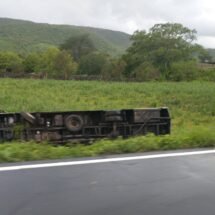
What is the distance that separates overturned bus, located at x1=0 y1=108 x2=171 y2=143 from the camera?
1094cm

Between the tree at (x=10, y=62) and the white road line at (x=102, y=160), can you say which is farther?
the tree at (x=10, y=62)

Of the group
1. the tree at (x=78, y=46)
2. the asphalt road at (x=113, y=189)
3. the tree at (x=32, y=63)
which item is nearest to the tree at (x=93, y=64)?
the tree at (x=32, y=63)

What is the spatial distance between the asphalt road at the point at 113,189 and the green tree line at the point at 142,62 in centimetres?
6612

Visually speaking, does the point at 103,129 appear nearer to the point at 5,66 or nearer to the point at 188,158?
the point at 188,158

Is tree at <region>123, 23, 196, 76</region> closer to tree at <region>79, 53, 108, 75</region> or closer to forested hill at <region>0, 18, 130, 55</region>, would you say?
tree at <region>79, 53, 108, 75</region>

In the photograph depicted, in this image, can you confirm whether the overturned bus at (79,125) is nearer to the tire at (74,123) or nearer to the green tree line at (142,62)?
the tire at (74,123)

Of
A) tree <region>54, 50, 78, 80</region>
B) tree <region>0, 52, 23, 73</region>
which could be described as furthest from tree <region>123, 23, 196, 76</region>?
tree <region>0, 52, 23, 73</region>

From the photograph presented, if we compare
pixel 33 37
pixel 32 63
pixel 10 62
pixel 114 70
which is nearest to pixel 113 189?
pixel 114 70

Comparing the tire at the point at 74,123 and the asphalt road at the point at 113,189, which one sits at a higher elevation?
the tire at the point at 74,123

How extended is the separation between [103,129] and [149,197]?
7.48 m

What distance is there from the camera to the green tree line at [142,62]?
2936 inches

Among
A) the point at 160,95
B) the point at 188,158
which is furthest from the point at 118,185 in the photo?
the point at 160,95

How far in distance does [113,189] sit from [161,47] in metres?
81.5

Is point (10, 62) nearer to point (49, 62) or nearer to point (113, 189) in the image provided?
point (49, 62)
